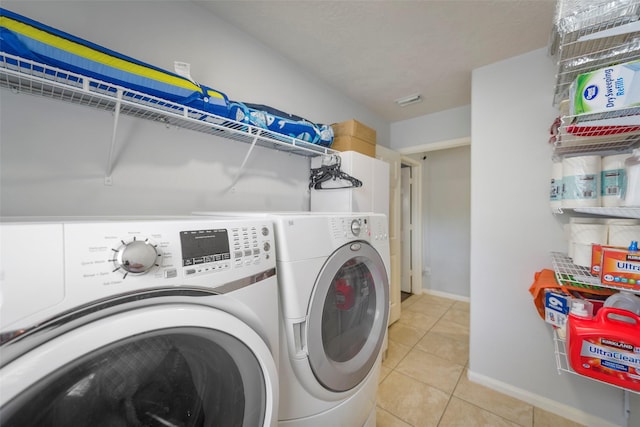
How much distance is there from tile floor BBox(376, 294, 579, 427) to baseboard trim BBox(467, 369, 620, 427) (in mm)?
30

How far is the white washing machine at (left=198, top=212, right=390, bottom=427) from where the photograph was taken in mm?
762

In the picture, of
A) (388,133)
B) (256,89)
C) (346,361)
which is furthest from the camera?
(388,133)

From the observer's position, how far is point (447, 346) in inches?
85.4

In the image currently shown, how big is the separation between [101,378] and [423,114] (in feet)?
9.97

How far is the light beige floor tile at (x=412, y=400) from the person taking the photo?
144cm

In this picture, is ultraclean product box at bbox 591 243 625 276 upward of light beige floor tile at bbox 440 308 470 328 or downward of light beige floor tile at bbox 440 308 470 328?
upward

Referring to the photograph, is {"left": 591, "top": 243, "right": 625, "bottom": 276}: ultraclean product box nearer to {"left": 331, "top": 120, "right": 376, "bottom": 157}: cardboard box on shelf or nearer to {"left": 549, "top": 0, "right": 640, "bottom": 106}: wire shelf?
{"left": 549, "top": 0, "right": 640, "bottom": 106}: wire shelf

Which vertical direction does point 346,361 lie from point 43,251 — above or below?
below

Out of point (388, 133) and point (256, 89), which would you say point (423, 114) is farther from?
point (256, 89)

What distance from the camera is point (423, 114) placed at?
8.59 feet

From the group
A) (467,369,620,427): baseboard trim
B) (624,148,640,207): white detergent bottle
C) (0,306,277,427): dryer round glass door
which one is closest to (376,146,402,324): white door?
(467,369,620,427): baseboard trim

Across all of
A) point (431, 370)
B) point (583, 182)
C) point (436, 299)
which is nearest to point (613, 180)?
point (583, 182)

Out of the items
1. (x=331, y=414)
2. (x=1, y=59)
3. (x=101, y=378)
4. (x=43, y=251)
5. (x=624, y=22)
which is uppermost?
(x=624, y=22)


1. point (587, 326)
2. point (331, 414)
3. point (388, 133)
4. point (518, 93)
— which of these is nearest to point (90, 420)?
point (331, 414)
